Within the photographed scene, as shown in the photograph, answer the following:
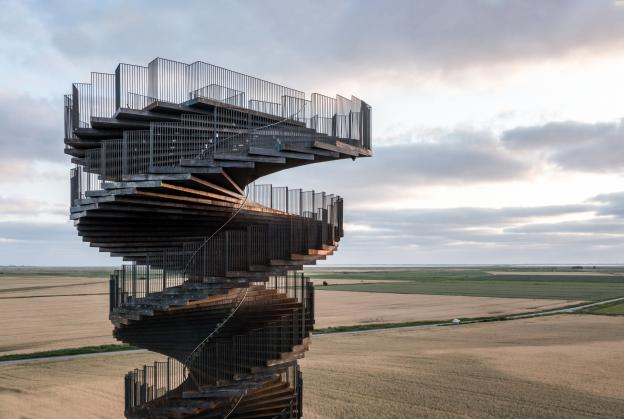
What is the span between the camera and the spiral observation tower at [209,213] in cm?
1245

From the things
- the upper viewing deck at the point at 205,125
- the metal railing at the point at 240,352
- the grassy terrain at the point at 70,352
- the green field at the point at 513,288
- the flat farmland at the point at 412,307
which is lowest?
the green field at the point at 513,288

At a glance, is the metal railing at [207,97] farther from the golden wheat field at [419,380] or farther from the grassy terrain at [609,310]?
the grassy terrain at [609,310]

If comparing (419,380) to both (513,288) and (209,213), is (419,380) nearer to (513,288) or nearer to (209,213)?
(209,213)

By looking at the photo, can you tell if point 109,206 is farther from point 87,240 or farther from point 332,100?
point 332,100

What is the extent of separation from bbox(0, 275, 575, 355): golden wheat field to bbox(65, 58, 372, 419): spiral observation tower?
2068 centimetres

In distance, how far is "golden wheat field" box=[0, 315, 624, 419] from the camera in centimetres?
1912

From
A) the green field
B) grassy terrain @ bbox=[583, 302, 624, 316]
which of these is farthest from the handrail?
the green field

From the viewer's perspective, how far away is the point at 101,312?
2002 inches

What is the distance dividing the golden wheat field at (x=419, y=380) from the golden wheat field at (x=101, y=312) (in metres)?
7.85

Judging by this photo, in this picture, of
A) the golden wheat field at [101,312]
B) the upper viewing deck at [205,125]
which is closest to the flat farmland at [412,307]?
the golden wheat field at [101,312]

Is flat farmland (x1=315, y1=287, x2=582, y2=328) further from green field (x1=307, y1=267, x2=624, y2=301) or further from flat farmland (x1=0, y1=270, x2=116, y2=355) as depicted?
flat farmland (x1=0, y1=270, x2=116, y2=355)

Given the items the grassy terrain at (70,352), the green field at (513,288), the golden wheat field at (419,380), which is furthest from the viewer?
the green field at (513,288)

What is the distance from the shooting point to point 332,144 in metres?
13.1

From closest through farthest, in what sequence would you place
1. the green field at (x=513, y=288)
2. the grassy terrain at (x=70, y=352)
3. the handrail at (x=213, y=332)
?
the handrail at (x=213, y=332)
the grassy terrain at (x=70, y=352)
the green field at (x=513, y=288)
